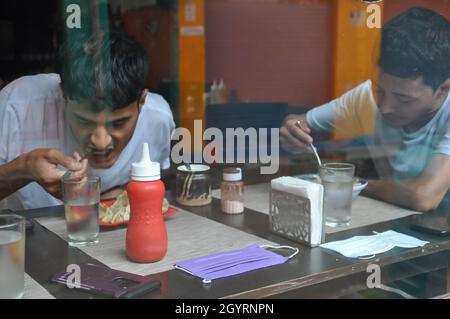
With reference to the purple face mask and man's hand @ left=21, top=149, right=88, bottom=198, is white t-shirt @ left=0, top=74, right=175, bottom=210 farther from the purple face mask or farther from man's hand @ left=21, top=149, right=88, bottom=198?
the purple face mask

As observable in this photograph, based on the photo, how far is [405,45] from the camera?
2.01 meters

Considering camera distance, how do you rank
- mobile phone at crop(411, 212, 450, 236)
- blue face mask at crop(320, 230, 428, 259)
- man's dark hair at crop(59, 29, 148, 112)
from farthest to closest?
man's dark hair at crop(59, 29, 148, 112), mobile phone at crop(411, 212, 450, 236), blue face mask at crop(320, 230, 428, 259)

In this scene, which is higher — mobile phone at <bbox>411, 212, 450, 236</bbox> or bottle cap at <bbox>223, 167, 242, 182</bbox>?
bottle cap at <bbox>223, 167, 242, 182</bbox>

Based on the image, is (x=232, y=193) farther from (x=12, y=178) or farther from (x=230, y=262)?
(x=12, y=178)

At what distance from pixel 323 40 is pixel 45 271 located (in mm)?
2031

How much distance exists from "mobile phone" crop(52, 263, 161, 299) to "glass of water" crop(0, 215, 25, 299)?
0.07m

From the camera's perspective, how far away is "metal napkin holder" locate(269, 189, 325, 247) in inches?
49.1

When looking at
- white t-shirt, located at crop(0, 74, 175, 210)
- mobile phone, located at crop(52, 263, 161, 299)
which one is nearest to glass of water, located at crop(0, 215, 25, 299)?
mobile phone, located at crop(52, 263, 161, 299)

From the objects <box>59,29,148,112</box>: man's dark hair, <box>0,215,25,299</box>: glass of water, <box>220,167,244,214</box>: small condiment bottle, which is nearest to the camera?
<box>0,215,25,299</box>: glass of water

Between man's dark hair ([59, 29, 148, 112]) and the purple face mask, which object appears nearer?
the purple face mask

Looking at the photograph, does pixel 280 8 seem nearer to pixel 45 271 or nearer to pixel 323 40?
pixel 323 40
